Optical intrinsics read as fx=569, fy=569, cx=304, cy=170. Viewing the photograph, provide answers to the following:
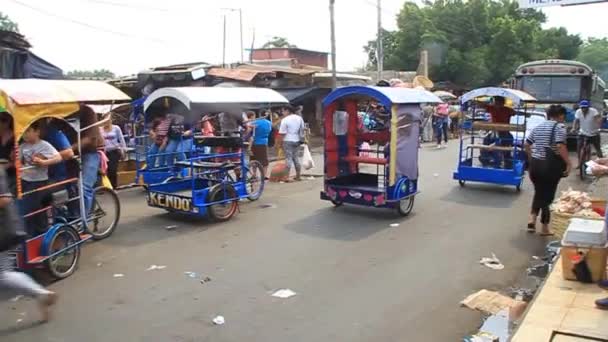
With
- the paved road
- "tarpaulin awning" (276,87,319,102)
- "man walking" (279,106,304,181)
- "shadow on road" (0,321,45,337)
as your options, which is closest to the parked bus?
"tarpaulin awning" (276,87,319,102)

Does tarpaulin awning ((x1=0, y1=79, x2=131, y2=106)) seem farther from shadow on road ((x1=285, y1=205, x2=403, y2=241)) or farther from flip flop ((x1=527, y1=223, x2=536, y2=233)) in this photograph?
flip flop ((x1=527, y1=223, x2=536, y2=233))

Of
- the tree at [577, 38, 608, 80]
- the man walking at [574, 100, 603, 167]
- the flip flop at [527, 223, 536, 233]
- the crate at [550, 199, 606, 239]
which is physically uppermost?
the tree at [577, 38, 608, 80]

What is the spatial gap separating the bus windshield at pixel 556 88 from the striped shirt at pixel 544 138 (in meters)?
13.4

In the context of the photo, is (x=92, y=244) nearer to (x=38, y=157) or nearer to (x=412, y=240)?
(x=38, y=157)

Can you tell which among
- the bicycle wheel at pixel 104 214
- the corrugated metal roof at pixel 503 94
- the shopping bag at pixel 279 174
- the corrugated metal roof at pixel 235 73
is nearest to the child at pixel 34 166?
the bicycle wheel at pixel 104 214

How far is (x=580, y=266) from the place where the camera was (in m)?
5.26

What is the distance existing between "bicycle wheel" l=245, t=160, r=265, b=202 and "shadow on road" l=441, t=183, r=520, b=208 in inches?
137

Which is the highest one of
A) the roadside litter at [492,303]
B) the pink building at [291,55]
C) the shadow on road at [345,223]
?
the pink building at [291,55]

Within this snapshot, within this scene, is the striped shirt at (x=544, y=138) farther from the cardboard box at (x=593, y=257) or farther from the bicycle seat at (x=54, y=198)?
the bicycle seat at (x=54, y=198)

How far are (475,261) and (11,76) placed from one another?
9673mm

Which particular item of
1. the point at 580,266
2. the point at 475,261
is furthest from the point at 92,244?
the point at 580,266

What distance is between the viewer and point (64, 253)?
6258mm

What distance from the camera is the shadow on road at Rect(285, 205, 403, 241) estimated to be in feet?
26.4

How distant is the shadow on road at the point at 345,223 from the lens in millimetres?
8058
